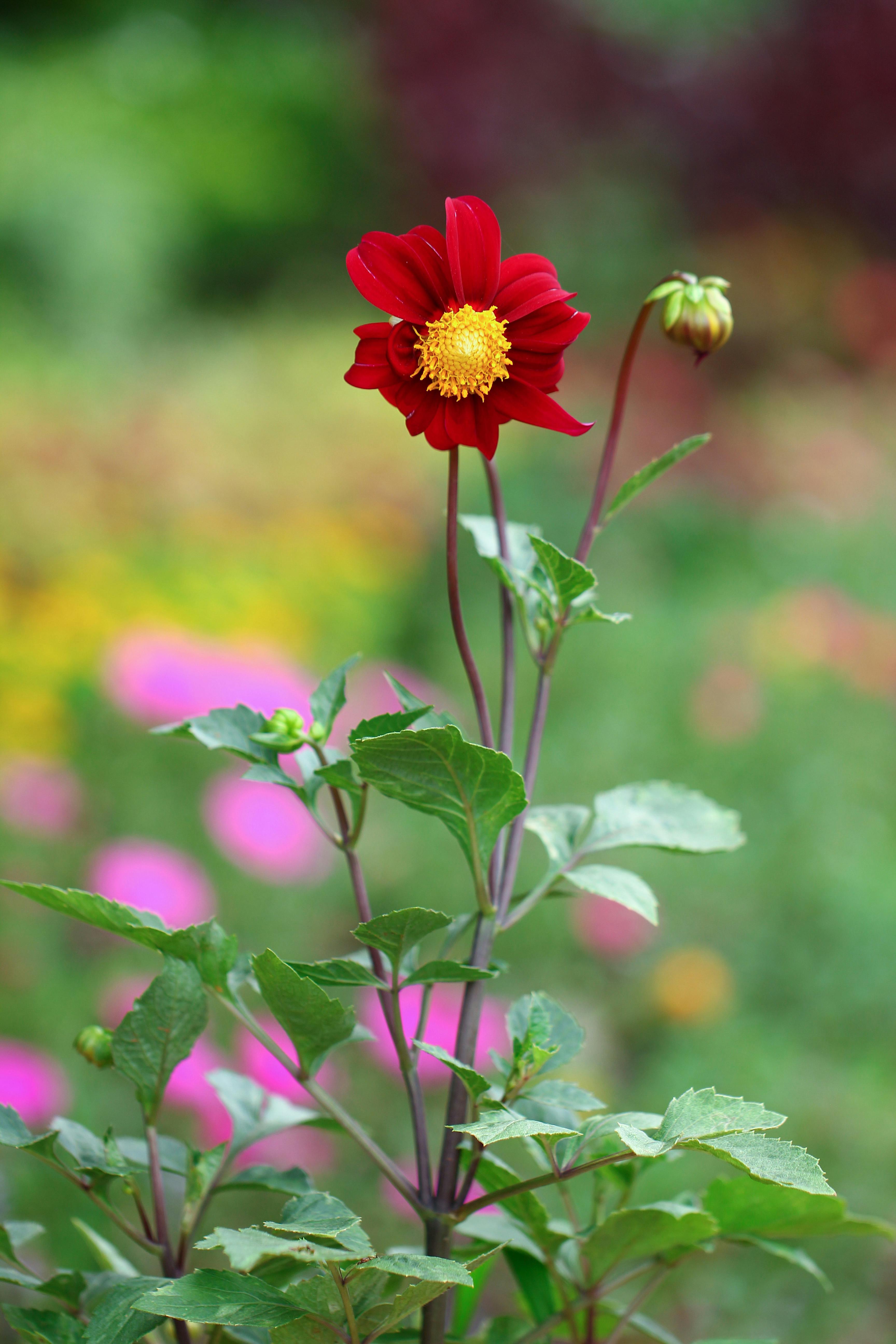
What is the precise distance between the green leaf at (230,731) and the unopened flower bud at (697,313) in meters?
0.19

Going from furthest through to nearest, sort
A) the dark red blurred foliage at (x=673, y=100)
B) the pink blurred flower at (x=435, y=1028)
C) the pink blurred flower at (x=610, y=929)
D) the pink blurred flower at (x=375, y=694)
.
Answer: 1. the dark red blurred foliage at (x=673, y=100)
2. the pink blurred flower at (x=375, y=694)
3. the pink blurred flower at (x=610, y=929)
4. the pink blurred flower at (x=435, y=1028)

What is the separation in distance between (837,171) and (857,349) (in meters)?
0.78

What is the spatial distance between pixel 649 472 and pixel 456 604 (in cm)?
8

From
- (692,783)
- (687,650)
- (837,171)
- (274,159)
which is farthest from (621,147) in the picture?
(692,783)

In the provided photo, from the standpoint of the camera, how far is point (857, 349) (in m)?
3.94

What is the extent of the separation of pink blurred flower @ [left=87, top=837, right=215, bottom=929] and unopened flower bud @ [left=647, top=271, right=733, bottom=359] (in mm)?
941

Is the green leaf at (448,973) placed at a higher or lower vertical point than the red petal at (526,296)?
lower

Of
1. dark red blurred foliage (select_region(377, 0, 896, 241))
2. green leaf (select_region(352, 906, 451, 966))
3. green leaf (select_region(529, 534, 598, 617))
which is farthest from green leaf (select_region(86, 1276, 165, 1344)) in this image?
dark red blurred foliage (select_region(377, 0, 896, 241))

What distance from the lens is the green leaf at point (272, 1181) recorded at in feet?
1.26

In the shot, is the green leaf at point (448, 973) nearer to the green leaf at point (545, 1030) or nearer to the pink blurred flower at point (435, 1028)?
the green leaf at point (545, 1030)

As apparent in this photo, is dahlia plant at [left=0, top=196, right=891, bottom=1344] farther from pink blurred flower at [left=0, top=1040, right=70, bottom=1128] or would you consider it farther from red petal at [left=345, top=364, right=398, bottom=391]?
pink blurred flower at [left=0, top=1040, right=70, bottom=1128]

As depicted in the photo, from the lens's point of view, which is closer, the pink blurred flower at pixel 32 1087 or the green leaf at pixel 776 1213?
the green leaf at pixel 776 1213

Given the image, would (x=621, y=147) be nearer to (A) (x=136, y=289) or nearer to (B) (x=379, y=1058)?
(A) (x=136, y=289)

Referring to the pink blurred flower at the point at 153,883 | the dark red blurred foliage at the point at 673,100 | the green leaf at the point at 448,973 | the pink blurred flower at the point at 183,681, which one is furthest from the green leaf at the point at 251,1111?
the dark red blurred foliage at the point at 673,100
